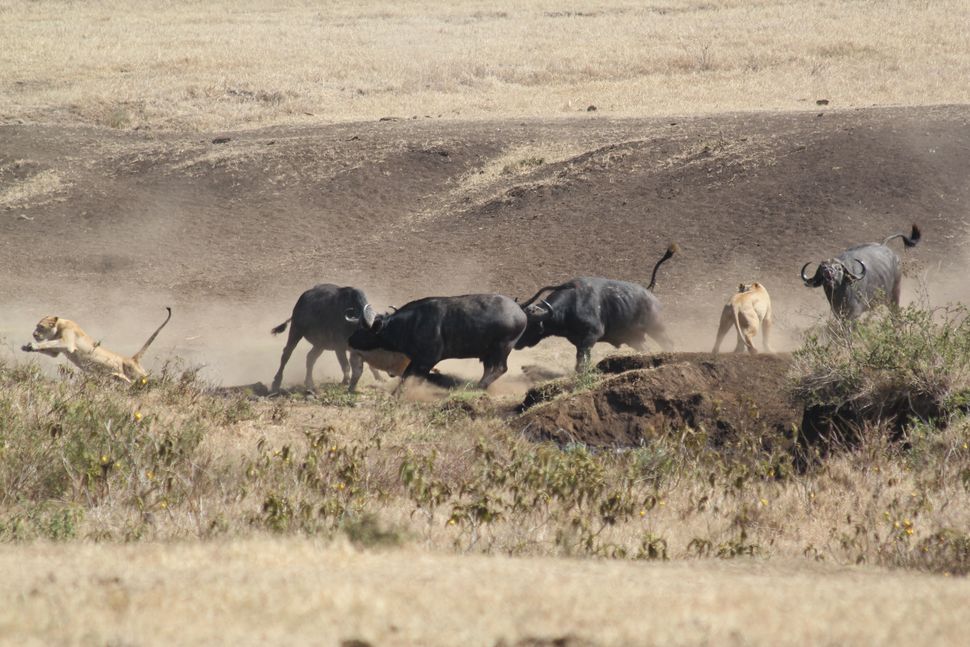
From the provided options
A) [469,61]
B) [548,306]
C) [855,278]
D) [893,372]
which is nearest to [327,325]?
[548,306]

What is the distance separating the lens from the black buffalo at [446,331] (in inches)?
592

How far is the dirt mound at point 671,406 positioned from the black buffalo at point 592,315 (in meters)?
3.69

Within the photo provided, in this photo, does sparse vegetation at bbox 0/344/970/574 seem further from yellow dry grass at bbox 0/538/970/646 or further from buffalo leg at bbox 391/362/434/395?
buffalo leg at bbox 391/362/434/395

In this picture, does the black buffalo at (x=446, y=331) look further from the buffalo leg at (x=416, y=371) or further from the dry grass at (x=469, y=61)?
the dry grass at (x=469, y=61)

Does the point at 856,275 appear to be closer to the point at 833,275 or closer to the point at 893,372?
the point at 833,275

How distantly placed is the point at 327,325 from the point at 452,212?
31.5ft

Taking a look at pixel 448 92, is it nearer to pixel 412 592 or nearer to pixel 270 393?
pixel 270 393

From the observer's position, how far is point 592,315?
16.2m

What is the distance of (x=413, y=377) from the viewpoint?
15.0 m

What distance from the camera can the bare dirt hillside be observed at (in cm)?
2050

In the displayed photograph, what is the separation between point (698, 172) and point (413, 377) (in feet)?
37.0

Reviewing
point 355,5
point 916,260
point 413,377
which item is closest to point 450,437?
point 413,377

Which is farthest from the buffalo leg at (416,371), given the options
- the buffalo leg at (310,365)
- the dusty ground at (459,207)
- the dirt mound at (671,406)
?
the dirt mound at (671,406)

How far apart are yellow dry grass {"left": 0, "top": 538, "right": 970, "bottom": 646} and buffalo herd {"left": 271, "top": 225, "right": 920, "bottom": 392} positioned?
31.2 feet
